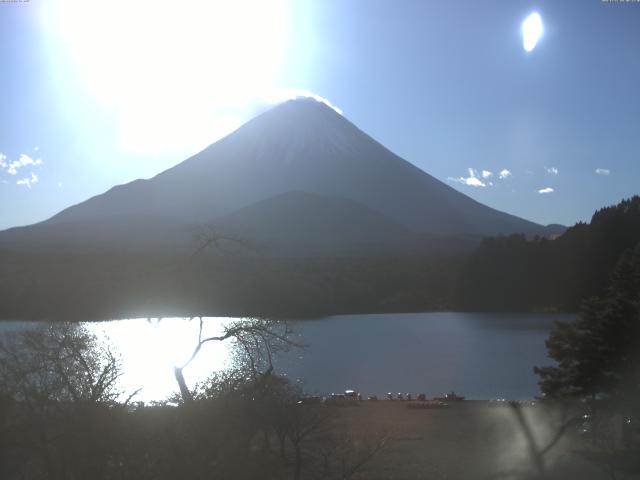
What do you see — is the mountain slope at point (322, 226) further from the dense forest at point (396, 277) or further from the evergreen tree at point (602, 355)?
the evergreen tree at point (602, 355)

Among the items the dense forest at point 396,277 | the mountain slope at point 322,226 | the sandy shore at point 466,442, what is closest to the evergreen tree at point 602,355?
the sandy shore at point 466,442

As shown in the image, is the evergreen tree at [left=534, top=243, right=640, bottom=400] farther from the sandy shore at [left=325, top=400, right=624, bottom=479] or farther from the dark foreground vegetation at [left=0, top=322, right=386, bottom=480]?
the dark foreground vegetation at [left=0, top=322, right=386, bottom=480]

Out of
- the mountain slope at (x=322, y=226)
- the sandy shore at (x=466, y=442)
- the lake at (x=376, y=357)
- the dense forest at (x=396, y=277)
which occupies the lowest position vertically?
the sandy shore at (x=466, y=442)

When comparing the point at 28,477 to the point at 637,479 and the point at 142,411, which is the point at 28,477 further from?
the point at 637,479

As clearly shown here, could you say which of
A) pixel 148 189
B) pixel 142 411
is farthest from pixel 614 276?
pixel 148 189

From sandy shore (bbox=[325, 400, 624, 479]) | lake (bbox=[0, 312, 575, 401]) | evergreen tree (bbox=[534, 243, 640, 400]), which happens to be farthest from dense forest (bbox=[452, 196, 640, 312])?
evergreen tree (bbox=[534, 243, 640, 400])
